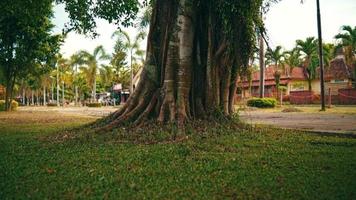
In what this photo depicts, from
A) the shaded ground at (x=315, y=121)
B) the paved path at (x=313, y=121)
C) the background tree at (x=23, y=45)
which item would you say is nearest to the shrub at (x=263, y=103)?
the paved path at (x=313, y=121)

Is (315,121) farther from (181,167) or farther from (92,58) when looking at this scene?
(92,58)

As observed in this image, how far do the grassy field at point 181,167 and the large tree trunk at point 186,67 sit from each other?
131 centimetres

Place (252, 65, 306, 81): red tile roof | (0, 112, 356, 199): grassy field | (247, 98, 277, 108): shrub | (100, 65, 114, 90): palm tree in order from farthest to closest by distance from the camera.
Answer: (100, 65, 114, 90): palm tree, (252, 65, 306, 81): red tile roof, (247, 98, 277, 108): shrub, (0, 112, 356, 199): grassy field

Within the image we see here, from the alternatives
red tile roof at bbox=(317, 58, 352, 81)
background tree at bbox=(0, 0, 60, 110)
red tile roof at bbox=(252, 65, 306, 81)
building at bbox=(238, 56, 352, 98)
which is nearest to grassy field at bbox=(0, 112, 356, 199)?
background tree at bbox=(0, 0, 60, 110)

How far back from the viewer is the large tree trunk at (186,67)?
31.0 ft

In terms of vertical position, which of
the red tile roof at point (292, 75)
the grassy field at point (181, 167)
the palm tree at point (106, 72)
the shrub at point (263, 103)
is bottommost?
the grassy field at point (181, 167)

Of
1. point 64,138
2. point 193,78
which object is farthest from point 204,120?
point 64,138

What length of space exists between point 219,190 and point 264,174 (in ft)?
3.35

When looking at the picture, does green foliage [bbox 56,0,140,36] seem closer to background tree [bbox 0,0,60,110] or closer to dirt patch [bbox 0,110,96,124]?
dirt patch [bbox 0,110,96,124]

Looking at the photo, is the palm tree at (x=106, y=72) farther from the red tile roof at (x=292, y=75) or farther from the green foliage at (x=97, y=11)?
the green foliage at (x=97, y=11)

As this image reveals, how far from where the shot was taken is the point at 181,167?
5.48 meters

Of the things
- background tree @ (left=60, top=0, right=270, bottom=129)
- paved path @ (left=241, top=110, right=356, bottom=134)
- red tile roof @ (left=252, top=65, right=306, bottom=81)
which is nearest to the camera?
background tree @ (left=60, top=0, right=270, bottom=129)

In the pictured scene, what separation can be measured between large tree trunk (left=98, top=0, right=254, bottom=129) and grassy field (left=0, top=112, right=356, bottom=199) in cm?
131

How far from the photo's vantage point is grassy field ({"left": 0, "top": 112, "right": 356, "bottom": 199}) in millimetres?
4223
